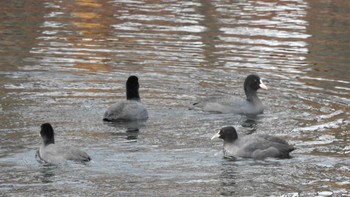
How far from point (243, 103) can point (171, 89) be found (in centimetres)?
193

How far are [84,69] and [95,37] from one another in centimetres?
511

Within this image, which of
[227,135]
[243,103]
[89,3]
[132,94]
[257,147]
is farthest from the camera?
[89,3]

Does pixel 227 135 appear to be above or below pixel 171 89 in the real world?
above

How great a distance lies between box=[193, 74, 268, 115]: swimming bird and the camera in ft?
68.3

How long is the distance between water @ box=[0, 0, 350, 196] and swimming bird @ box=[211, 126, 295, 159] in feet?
0.65

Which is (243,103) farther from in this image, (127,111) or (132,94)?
(127,111)

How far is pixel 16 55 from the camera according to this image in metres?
25.8

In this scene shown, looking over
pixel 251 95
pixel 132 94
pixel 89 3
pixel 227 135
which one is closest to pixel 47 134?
pixel 227 135

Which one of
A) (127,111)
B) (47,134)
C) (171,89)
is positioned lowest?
(171,89)

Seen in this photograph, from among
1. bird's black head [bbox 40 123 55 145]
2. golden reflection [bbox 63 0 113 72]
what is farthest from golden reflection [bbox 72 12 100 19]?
bird's black head [bbox 40 123 55 145]

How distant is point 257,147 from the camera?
17.2 m

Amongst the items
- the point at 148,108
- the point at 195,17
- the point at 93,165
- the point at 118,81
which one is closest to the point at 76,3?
the point at 195,17

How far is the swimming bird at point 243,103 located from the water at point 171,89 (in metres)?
0.17

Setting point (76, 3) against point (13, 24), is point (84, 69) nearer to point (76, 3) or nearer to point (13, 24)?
point (13, 24)
